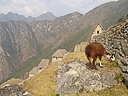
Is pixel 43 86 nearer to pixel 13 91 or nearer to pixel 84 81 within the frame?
pixel 13 91

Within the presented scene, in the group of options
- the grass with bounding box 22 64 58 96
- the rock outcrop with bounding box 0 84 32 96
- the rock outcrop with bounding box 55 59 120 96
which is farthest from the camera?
the grass with bounding box 22 64 58 96

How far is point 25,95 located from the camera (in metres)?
6.75

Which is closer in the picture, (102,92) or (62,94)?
(102,92)

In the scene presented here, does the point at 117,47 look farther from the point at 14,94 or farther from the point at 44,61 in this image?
the point at 44,61

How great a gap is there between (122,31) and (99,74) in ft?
19.7

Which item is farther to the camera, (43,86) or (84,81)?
(43,86)

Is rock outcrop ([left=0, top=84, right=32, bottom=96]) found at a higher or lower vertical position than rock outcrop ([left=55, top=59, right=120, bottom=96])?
lower

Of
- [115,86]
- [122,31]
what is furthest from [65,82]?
[122,31]

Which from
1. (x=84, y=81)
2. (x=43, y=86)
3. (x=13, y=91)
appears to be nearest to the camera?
(x=84, y=81)

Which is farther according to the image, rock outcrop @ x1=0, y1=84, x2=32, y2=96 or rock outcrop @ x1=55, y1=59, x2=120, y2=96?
rock outcrop @ x1=0, y1=84, x2=32, y2=96

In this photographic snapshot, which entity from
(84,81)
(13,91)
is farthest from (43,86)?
(84,81)

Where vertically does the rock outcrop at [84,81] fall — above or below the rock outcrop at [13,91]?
above

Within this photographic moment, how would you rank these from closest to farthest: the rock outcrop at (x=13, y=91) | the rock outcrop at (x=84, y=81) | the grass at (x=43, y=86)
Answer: the rock outcrop at (x=84, y=81) < the rock outcrop at (x=13, y=91) < the grass at (x=43, y=86)

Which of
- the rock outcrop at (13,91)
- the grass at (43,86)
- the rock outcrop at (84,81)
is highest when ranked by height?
the rock outcrop at (84,81)
